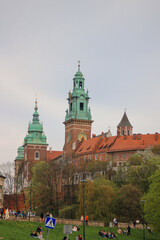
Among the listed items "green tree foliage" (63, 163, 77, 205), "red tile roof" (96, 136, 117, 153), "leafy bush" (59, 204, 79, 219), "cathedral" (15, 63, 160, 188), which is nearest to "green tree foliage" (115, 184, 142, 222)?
"leafy bush" (59, 204, 79, 219)

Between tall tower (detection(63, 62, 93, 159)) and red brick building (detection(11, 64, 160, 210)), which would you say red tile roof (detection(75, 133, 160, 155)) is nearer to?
red brick building (detection(11, 64, 160, 210))

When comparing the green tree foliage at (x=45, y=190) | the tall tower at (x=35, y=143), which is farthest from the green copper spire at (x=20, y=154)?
the green tree foliage at (x=45, y=190)

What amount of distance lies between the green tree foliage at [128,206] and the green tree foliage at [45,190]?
1941 centimetres

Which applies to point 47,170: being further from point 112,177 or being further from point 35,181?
point 112,177

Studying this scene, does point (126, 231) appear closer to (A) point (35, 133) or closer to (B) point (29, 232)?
(B) point (29, 232)

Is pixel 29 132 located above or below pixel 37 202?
above

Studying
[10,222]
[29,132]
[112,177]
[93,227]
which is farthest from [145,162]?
[29,132]

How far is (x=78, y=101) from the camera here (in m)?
125

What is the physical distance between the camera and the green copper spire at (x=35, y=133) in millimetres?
138625

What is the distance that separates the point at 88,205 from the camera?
6581cm

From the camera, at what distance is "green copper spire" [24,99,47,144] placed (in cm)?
13862

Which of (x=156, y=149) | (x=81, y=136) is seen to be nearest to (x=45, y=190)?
(x=156, y=149)

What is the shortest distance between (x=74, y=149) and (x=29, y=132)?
24.8 metres

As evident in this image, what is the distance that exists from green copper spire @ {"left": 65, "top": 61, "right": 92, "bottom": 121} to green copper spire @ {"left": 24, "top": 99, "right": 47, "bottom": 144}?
52.5 feet
